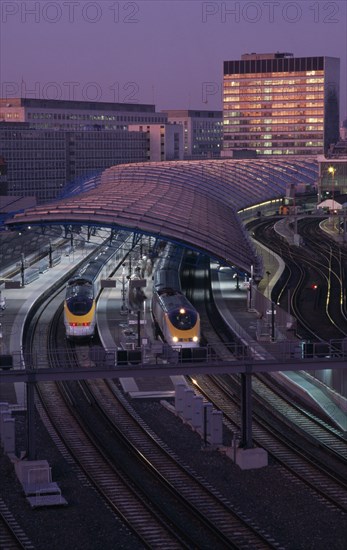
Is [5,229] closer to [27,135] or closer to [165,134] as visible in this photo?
[27,135]

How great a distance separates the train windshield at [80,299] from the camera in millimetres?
46763

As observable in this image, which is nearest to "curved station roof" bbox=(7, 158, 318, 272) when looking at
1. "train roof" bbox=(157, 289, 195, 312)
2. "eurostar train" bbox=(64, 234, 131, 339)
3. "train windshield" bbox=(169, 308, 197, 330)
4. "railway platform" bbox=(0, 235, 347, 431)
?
"railway platform" bbox=(0, 235, 347, 431)

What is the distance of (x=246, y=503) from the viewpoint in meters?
26.8

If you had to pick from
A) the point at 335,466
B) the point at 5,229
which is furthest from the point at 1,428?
the point at 5,229

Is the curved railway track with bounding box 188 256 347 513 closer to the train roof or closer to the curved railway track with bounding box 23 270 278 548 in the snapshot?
the curved railway track with bounding box 23 270 278 548

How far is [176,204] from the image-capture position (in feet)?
231

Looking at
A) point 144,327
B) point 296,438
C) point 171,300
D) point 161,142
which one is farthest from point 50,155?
point 296,438

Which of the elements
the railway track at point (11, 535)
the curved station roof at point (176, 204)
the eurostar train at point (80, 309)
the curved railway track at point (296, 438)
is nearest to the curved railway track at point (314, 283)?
the curved station roof at point (176, 204)

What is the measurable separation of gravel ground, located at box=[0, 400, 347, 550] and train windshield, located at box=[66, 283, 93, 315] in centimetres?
1487

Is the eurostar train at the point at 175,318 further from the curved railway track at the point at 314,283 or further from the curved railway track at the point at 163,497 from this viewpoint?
the curved railway track at the point at 163,497

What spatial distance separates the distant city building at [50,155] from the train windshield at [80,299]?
111 meters

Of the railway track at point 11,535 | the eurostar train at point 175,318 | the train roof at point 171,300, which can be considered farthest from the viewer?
the train roof at point 171,300

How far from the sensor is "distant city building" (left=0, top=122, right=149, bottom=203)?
164 m

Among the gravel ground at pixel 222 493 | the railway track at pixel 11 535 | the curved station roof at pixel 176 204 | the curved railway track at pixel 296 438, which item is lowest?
the curved railway track at pixel 296 438
